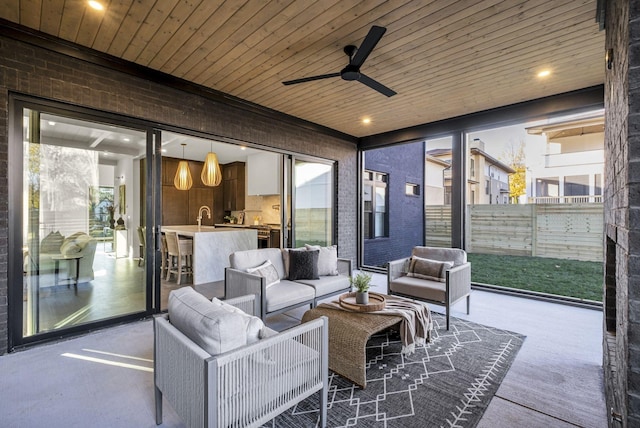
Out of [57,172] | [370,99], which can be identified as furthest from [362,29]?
[57,172]

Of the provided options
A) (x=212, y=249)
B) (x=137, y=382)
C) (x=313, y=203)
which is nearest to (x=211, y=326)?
(x=137, y=382)

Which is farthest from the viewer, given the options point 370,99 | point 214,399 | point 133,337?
point 370,99

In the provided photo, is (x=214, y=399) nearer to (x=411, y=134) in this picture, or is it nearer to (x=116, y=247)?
(x=116, y=247)

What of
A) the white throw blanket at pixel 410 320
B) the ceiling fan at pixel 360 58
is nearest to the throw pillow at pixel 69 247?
the white throw blanket at pixel 410 320

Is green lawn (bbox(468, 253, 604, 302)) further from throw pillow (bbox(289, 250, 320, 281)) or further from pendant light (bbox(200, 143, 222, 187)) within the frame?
pendant light (bbox(200, 143, 222, 187))

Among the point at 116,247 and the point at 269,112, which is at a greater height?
the point at 269,112

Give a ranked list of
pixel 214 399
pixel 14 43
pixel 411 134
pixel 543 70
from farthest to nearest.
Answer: pixel 411 134
pixel 543 70
pixel 14 43
pixel 214 399

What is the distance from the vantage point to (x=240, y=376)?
1444 mm

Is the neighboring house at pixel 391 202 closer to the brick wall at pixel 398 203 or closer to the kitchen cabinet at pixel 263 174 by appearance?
the brick wall at pixel 398 203

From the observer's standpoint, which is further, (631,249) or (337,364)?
(337,364)

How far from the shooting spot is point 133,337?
3098 mm

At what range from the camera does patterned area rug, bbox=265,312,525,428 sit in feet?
6.25

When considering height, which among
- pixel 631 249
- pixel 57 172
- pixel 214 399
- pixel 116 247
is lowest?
pixel 214 399

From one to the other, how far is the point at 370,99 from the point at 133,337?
13.8 ft
